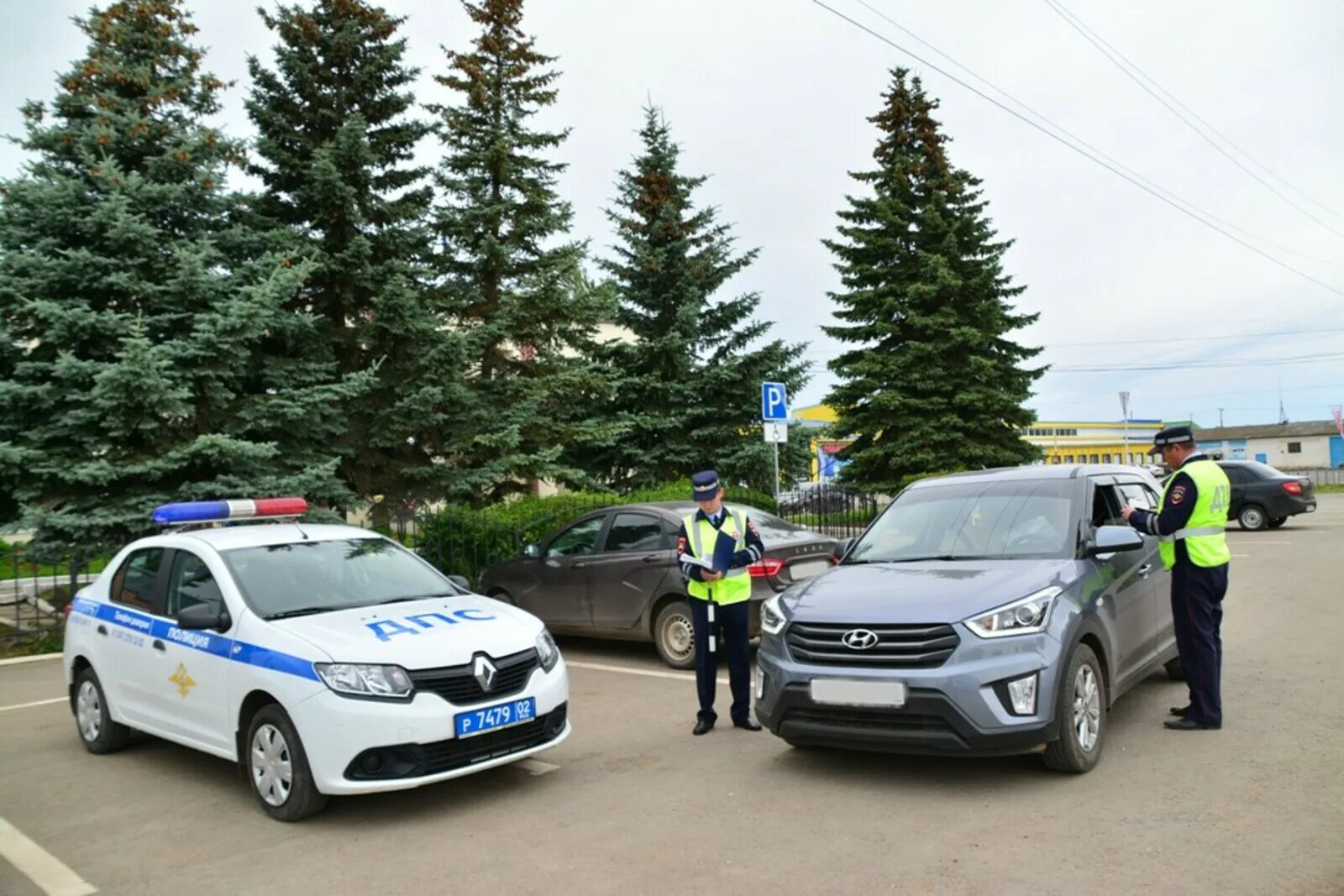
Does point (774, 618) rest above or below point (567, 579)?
above

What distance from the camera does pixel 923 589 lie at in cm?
534

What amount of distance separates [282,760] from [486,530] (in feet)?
29.1

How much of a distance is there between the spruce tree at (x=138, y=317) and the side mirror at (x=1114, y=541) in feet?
33.1

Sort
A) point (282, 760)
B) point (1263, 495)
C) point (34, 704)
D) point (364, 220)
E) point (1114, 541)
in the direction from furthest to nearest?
1. point (1263, 495)
2. point (364, 220)
3. point (34, 704)
4. point (1114, 541)
5. point (282, 760)

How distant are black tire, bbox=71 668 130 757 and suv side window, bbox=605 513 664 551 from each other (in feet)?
14.8

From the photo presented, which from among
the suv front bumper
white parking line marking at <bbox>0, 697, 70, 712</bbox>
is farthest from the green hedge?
the suv front bumper

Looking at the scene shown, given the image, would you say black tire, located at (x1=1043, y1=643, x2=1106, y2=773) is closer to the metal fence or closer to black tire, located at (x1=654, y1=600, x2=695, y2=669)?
black tire, located at (x1=654, y1=600, x2=695, y2=669)

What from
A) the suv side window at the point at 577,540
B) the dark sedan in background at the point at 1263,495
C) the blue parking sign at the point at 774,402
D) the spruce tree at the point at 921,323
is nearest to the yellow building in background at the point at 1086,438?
Result: the spruce tree at the point at 921,323

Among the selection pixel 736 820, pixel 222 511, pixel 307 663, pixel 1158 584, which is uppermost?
pixel 222 511

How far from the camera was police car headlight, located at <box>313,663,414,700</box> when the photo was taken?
16.3ft

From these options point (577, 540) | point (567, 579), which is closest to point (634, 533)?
point (577, 540)

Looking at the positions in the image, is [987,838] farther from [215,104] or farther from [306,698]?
[215,104]

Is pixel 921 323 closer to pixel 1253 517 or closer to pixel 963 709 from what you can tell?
pixel 1253 517

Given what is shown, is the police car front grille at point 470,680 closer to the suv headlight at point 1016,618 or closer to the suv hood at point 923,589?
the suv hood at point 923,589
